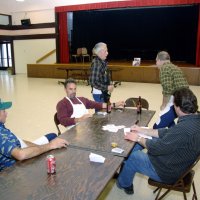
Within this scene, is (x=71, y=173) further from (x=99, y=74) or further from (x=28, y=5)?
(x=28, y=5)

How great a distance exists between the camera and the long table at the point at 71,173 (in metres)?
1.46

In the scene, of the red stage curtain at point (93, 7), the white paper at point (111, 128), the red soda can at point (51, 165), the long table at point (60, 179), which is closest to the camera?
the long table at point (60, 179)

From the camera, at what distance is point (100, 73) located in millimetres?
3824

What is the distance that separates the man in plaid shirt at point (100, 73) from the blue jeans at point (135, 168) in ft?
5.44

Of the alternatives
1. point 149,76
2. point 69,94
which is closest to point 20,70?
point 149,76

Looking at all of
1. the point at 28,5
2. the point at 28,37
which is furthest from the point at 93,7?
the point at 28,37

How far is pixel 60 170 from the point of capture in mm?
1722

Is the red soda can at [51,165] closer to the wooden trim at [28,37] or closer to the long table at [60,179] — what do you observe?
the long table at [60,179]

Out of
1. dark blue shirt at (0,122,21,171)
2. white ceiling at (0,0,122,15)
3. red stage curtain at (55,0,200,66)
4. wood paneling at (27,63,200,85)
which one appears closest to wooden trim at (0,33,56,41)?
red stage curtain at (55,0,200,66)

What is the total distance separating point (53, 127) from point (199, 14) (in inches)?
313

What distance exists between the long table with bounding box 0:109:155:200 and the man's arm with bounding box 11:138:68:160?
0.04m

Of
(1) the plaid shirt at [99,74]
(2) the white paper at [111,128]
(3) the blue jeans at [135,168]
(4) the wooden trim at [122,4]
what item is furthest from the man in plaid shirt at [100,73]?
(4) the wooden trim at [122,4]

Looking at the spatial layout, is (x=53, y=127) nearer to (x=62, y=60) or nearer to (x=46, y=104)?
(x=46, y=104)

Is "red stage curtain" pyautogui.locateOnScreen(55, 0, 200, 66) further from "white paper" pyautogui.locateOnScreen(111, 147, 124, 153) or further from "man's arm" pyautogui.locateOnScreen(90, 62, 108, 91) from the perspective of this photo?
"white paper" pyautogui.locateOnScreen(111, 147, 124, 153)
